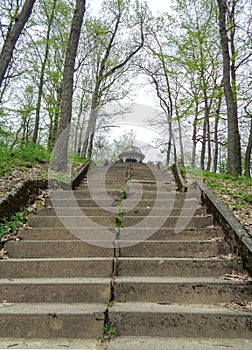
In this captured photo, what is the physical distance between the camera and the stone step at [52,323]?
106 inches

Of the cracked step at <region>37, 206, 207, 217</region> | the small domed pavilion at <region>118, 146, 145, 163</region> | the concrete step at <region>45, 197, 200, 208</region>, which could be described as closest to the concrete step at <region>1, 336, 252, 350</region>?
the cracked step at <region>37, 206, 207, 217</region>

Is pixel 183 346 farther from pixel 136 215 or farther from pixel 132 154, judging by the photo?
pixel 132 154

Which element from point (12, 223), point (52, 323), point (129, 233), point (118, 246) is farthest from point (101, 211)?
point (52, 323)

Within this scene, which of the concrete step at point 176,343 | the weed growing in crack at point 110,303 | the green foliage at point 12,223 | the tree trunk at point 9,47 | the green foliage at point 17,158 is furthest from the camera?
the tree trunk at point 9,47

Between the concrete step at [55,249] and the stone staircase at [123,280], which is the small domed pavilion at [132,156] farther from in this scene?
the concrete step at [55,249]

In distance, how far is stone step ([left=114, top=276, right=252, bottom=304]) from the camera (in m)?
3.10

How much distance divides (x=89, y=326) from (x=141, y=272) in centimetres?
101

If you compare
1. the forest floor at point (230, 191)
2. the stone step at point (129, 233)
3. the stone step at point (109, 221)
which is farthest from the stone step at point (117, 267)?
the stone step at point (109, 221)

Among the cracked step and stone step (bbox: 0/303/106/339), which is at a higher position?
the cracked step

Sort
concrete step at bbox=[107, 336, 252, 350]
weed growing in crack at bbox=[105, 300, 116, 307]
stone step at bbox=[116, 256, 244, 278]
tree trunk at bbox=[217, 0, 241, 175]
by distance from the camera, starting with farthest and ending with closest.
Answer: tree trunk at bbox=[217, 0, 241, 175]
stone step at bbox=[116, 256, 244, 278]
weed growing in crack at bbox=[105, 300, 116, 307]
concrete step at bbox=[107, 336, 252, 350]

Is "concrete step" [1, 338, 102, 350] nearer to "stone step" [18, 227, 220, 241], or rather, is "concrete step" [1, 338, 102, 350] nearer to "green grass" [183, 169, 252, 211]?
"stone step" [18, 227, 220, 241]

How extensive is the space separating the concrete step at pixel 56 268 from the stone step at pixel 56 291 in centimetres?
23

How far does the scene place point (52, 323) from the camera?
9.02 feet

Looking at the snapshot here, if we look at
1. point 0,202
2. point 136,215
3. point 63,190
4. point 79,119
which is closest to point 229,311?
point 136,215
